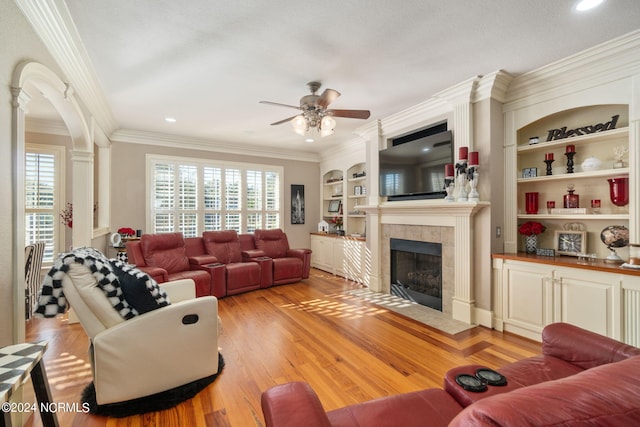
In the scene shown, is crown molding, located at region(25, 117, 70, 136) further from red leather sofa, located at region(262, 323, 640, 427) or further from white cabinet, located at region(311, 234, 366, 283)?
red leather sofa, located at region(262, 323, 640, 427)

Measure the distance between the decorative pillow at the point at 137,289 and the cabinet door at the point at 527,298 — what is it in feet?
10.9

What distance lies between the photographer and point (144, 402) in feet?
6.20

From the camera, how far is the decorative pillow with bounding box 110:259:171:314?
189cm

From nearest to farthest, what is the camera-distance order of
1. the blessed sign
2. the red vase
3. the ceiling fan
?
the red vase
the blessed sign
the ceiling fan

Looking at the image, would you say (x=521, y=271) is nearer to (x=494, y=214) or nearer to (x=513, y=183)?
(x=494, y=214)

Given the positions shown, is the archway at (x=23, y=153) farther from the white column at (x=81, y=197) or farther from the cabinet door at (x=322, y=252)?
the cabinet door at (x=322, y=252)

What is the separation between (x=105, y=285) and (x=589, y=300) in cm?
380

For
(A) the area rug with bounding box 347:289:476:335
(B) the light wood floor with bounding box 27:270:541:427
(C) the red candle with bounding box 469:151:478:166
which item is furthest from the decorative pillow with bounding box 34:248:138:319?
(C) the red candle with bounding box 469:151:478:166

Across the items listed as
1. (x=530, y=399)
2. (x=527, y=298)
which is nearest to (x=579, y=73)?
(x=527, y=298)

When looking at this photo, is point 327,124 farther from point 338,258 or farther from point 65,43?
point 338,258

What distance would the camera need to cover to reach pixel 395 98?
11.8 feet

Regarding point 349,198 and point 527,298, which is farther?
point 349,198

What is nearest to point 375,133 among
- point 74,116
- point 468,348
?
point 468,348

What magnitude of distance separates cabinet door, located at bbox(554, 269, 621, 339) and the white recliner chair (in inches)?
122
